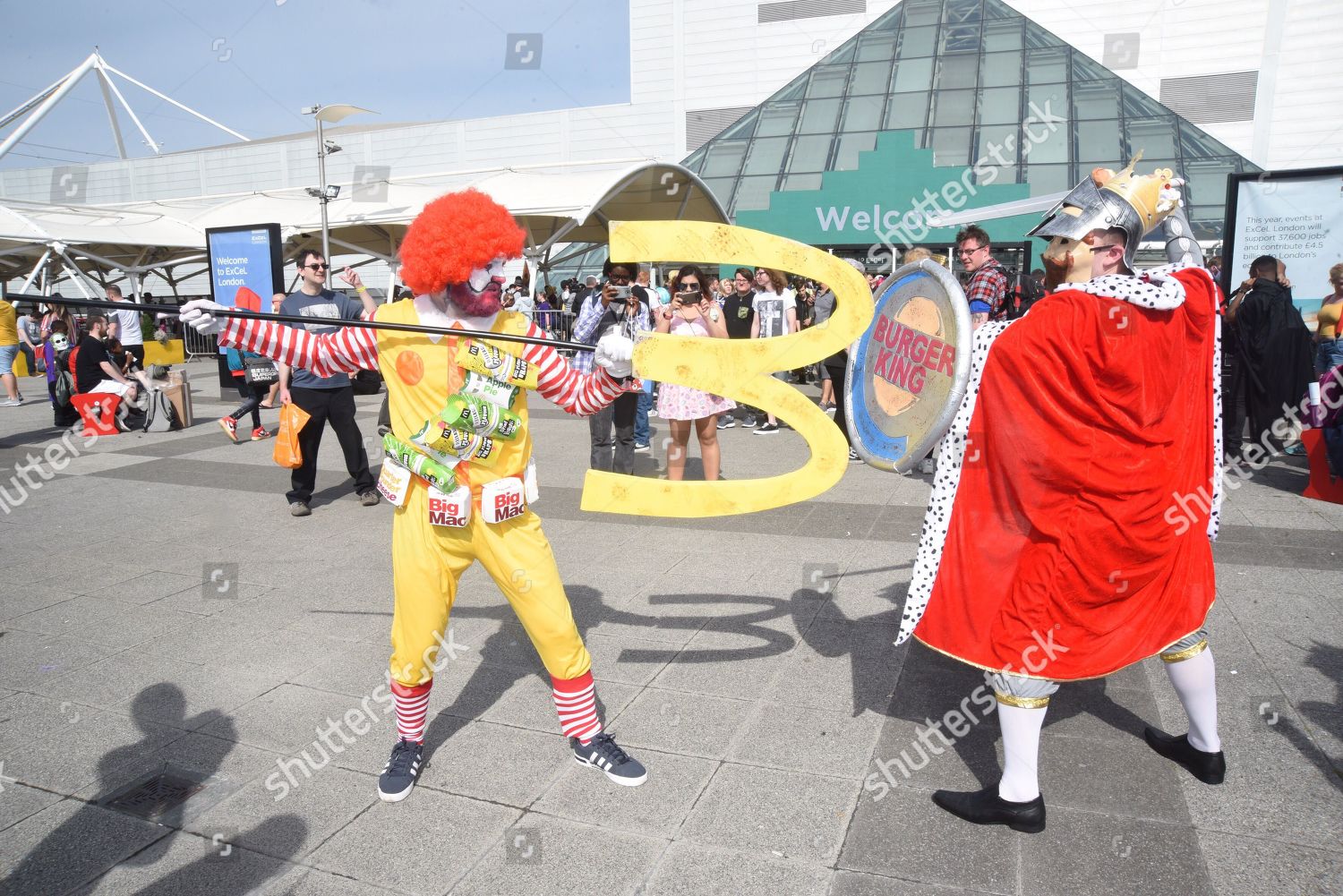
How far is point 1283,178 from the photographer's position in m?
8.64

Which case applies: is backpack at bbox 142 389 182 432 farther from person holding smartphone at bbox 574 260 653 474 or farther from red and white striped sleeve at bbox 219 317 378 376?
red and white striped sleeve at bbox 219 317 378 376

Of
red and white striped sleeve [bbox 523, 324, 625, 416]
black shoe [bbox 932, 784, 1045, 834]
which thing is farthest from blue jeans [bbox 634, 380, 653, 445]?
black shoe [bbox 932, 784, 1045, 834]

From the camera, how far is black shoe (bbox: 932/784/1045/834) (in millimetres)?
2576

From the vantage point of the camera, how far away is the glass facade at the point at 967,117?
73.2 ft

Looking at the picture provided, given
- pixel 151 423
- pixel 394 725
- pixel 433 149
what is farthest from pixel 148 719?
pixel 433 149

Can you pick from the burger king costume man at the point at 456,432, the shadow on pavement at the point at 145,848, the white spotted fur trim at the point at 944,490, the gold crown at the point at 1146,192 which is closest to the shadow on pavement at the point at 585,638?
the burger king costume man at the point at 456,432

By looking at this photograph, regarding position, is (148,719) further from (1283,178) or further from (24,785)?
(1283,178)

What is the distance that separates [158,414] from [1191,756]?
11.5 meters

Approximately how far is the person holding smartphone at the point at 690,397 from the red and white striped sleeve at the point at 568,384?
3.19m

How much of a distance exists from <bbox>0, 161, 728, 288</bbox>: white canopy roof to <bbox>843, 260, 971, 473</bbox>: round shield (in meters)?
16.2

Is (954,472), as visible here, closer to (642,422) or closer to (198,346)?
(642,422)

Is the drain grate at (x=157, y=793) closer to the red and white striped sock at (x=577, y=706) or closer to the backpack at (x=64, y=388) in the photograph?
the red and white striped sock at (x=577, y=706)

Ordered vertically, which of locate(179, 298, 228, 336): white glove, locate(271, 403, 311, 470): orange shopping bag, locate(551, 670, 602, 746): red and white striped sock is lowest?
locate(551, 670, 602, 746): red and white striped sock

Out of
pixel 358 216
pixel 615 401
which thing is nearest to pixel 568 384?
pixel 615 401
